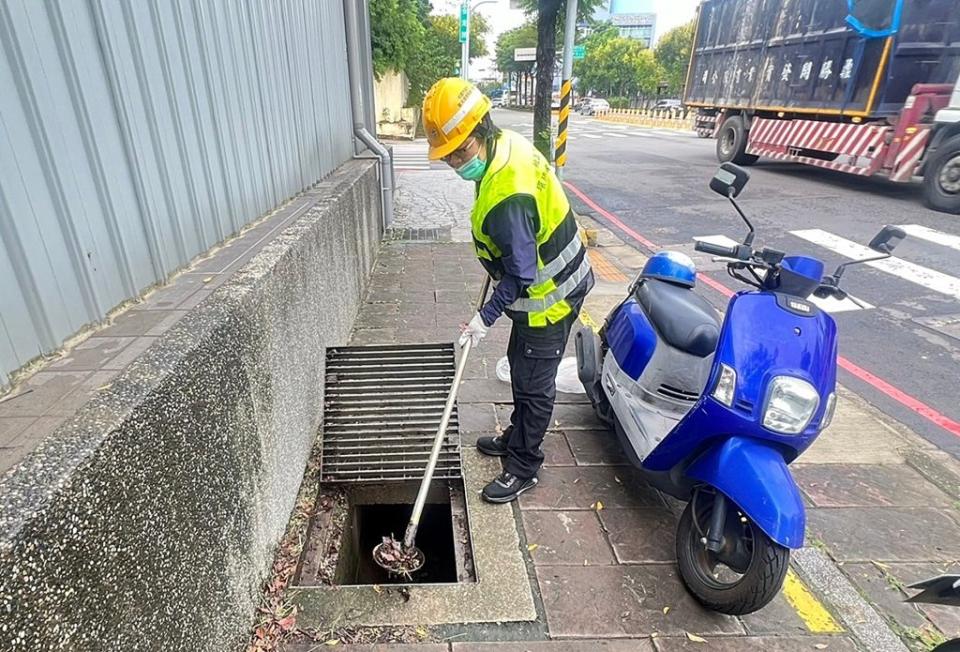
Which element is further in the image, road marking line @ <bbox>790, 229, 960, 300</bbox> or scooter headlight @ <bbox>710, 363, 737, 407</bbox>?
road marking line @ <bbox>790, 229, 960, 300</bbox>

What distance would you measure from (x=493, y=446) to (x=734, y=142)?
42.2 ft

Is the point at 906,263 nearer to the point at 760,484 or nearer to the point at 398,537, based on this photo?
the point at 760,484

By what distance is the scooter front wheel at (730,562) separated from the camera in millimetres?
1950

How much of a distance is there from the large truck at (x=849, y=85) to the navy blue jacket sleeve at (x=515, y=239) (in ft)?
29.8

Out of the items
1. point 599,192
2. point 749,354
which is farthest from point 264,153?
point 599,192

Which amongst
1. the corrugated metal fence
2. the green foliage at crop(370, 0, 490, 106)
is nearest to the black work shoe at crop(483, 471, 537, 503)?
the corrugated metal fence

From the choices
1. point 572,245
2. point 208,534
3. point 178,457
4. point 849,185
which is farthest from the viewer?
point 849,185

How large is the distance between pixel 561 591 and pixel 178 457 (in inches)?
60.0

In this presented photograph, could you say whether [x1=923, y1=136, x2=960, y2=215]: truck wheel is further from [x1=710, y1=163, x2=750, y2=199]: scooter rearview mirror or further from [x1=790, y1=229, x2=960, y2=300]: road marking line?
[x1=710, y1=163, x2=750, y2=199]: scooter rearview mirror

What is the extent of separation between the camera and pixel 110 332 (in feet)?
5.56

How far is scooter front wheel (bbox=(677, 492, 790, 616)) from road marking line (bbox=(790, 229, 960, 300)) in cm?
433

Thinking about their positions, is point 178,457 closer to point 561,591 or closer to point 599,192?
point 561,591

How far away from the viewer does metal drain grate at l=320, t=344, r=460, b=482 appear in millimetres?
2840

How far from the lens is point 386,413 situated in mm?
3006
